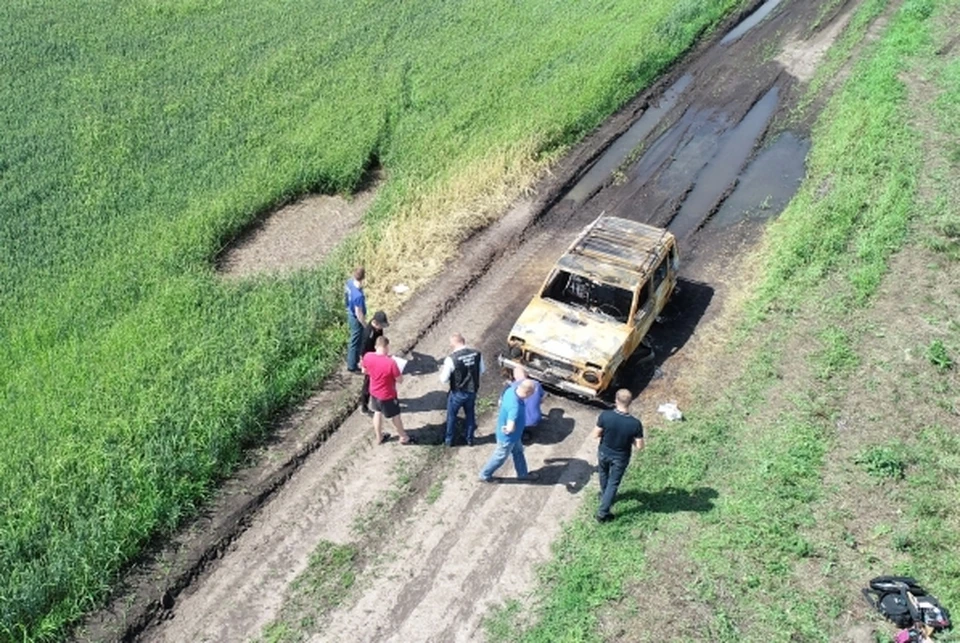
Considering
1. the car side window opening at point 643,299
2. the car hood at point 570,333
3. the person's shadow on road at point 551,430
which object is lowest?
the person's shadow on road at point 551,430

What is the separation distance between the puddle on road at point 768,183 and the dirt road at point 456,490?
6cm

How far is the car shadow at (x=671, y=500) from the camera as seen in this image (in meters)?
11.9

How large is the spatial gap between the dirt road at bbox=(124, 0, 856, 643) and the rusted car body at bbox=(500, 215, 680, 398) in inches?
27.1

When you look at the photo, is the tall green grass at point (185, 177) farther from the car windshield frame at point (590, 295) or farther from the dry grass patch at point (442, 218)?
the car windshield frame at point (590, 295)

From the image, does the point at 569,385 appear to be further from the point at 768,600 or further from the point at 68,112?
the point at 68,112

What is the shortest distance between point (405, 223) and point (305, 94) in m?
7.09

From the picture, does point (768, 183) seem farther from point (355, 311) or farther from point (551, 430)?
point (355, 311)

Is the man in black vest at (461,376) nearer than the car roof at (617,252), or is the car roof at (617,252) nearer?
the man in black vest at (461,376)

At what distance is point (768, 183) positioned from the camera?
20.2 meters

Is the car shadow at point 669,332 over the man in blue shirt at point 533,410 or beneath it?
beneath

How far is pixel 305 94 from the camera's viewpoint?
75.4 ft

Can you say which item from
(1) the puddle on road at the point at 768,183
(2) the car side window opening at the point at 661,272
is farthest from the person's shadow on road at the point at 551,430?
(1) the puddle on road at the point at 768,183

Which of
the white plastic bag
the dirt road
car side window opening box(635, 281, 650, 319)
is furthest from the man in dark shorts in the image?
the white plastic bag

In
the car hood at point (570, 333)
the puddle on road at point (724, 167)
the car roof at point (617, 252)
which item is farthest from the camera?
the puddle on road at point (724, 167)
